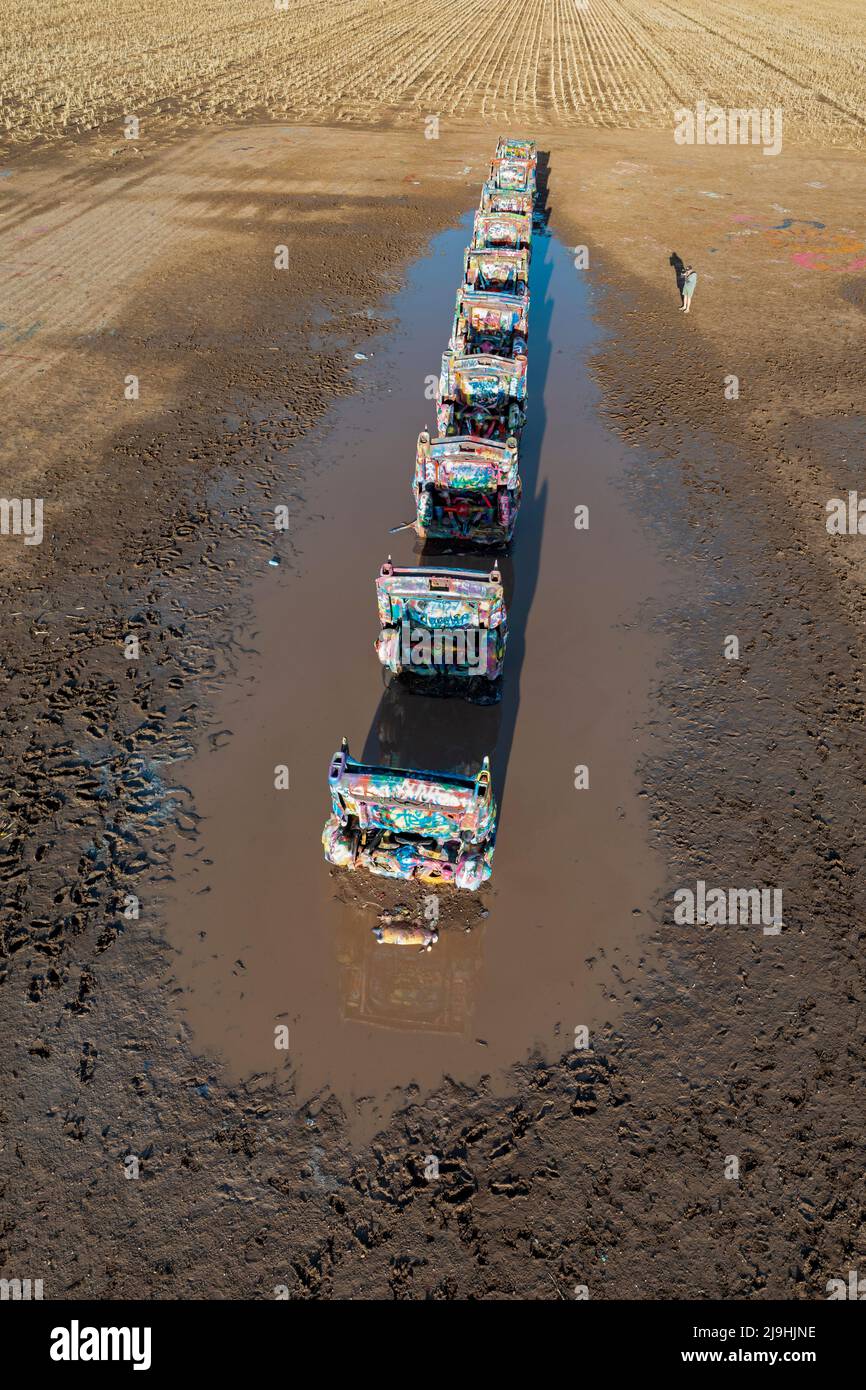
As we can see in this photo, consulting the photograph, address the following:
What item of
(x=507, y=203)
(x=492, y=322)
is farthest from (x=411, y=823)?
(x=507, y=203)

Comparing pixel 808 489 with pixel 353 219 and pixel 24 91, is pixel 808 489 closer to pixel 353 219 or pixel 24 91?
pixel 353 219

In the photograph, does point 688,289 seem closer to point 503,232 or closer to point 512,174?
point 503,232

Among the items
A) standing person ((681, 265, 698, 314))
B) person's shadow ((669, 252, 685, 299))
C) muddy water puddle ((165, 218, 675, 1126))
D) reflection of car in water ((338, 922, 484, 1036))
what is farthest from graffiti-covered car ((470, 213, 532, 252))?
reflection of car in water ((338, 922, 484, 1036))

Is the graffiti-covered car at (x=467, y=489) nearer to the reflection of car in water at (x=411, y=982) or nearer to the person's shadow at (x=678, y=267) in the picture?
the reflection of car in water at (x=411, y=982)

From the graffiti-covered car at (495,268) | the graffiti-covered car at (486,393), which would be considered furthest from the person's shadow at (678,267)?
the graffiti-covered car at (486,393)

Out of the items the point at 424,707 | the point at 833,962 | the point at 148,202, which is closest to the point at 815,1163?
the point at 833,962

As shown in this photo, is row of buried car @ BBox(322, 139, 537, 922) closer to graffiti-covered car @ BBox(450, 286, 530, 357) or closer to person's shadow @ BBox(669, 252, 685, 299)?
graffiti-covered car @ BBox(450, 286, 530, 357)

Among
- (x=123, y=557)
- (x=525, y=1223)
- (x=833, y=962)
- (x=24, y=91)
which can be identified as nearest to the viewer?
(x=525, y=1223)
